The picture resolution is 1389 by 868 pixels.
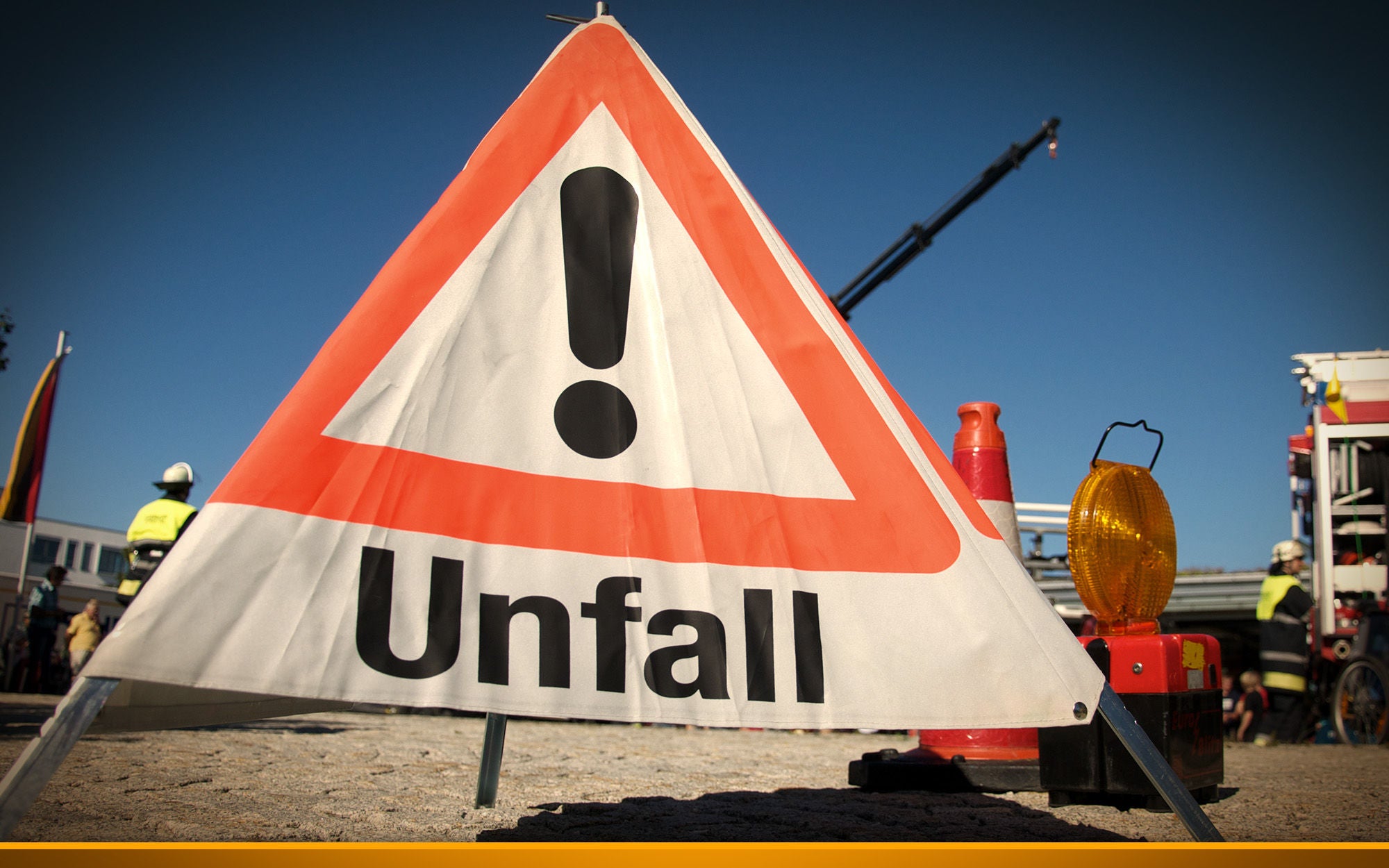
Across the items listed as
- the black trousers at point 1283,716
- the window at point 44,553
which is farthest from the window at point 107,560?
the black trousers at point 1283,716

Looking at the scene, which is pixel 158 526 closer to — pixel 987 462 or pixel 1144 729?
pixel 987 462

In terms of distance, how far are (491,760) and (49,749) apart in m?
1.85

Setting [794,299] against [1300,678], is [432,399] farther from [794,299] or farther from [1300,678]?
[1300,678]

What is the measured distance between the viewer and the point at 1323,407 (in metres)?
8.19

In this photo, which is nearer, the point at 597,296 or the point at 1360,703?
the point at 597,296

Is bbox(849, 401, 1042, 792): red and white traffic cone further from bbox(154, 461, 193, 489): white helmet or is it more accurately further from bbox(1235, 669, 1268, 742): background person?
bbox(1235, 669, 1268, 742): background person

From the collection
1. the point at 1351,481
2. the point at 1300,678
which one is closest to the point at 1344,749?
the point at 1300,678

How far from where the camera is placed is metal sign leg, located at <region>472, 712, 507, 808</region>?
2.84m

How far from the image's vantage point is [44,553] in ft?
103

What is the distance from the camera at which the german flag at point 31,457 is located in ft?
34.7

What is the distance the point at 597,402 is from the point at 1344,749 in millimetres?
6599

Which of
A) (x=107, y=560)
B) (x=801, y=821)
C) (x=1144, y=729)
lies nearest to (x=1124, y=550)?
(x=1144, y=729)

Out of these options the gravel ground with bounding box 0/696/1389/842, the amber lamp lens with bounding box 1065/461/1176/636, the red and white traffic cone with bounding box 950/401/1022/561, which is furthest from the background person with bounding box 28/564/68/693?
the amber lamp lens with bounding box 1065/461/1176/636

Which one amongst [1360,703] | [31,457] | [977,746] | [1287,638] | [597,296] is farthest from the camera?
[31,457]
